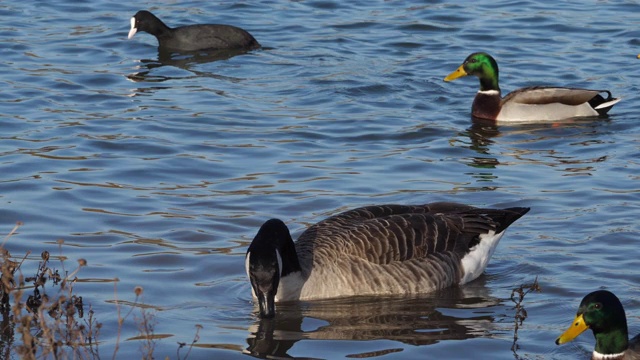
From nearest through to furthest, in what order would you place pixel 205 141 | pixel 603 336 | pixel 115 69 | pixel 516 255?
pixel 603 336 < pixel 516 255 < pixel 205 141 < pixel 115 69

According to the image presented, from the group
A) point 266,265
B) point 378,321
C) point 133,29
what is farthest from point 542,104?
point 266,265

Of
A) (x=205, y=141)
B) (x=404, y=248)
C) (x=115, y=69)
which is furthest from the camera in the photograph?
(x=115, y=69)

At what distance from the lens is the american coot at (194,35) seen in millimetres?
19406

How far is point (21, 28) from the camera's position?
66.6 feet

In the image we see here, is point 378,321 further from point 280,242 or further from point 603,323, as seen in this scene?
→ point 603,323

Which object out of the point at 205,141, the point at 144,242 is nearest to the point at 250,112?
the point at 205,141

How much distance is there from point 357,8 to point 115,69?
5.62 m

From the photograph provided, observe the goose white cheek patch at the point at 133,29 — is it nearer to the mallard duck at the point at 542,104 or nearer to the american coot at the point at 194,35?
the american coot at the point at 194,35

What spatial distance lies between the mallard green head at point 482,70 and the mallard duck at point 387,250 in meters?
6.70

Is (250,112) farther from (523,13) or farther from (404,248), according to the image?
(523,13)

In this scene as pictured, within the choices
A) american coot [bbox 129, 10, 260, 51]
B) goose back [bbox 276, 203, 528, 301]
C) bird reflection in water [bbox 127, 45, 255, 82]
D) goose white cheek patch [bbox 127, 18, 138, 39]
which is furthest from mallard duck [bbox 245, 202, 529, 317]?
goose white cheek patch [bbox 127, 18, 138, 39]

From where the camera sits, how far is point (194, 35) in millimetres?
19688

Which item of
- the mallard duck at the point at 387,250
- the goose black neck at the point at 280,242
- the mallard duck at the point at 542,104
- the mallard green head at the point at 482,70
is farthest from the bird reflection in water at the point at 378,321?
the mallard green head at the point at 482,70

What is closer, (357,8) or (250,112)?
(250,112)
